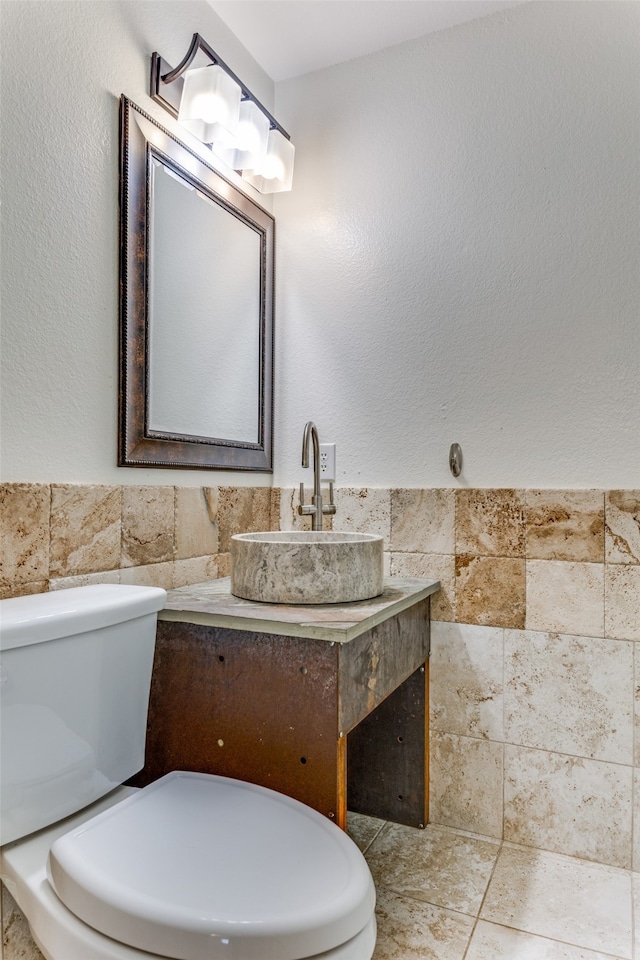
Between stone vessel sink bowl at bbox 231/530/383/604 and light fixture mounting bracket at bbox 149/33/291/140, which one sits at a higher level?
light fixture mounting bracket at bbox 149/33/291/140

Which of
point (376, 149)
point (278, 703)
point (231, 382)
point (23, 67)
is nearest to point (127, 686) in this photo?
point (278, 703)

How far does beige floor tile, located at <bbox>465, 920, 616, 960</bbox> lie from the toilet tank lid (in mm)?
934

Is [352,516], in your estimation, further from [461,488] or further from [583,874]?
[583,874]

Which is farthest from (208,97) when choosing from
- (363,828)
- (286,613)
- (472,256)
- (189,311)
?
(363,828)

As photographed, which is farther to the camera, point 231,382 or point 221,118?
point 231,382

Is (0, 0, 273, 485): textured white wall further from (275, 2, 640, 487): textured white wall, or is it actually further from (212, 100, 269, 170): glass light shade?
(275, 2, 640, 487): textured white wall

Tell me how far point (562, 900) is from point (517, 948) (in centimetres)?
21

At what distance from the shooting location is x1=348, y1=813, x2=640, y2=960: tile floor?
121cm

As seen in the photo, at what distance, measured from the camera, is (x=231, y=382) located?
1729mm

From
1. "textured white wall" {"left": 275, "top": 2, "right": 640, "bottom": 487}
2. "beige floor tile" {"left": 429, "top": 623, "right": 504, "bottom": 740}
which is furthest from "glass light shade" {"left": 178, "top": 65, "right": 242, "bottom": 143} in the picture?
"beige floor tile" {"left": 429, "top": 623, "right": 504, "bottom": 740}

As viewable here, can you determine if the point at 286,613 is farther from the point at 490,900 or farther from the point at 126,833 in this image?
the point at 490,900

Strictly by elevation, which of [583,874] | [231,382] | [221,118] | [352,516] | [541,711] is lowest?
[583,874]

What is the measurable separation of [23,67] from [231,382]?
835 mm

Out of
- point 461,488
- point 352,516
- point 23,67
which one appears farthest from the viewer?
point 352,516
